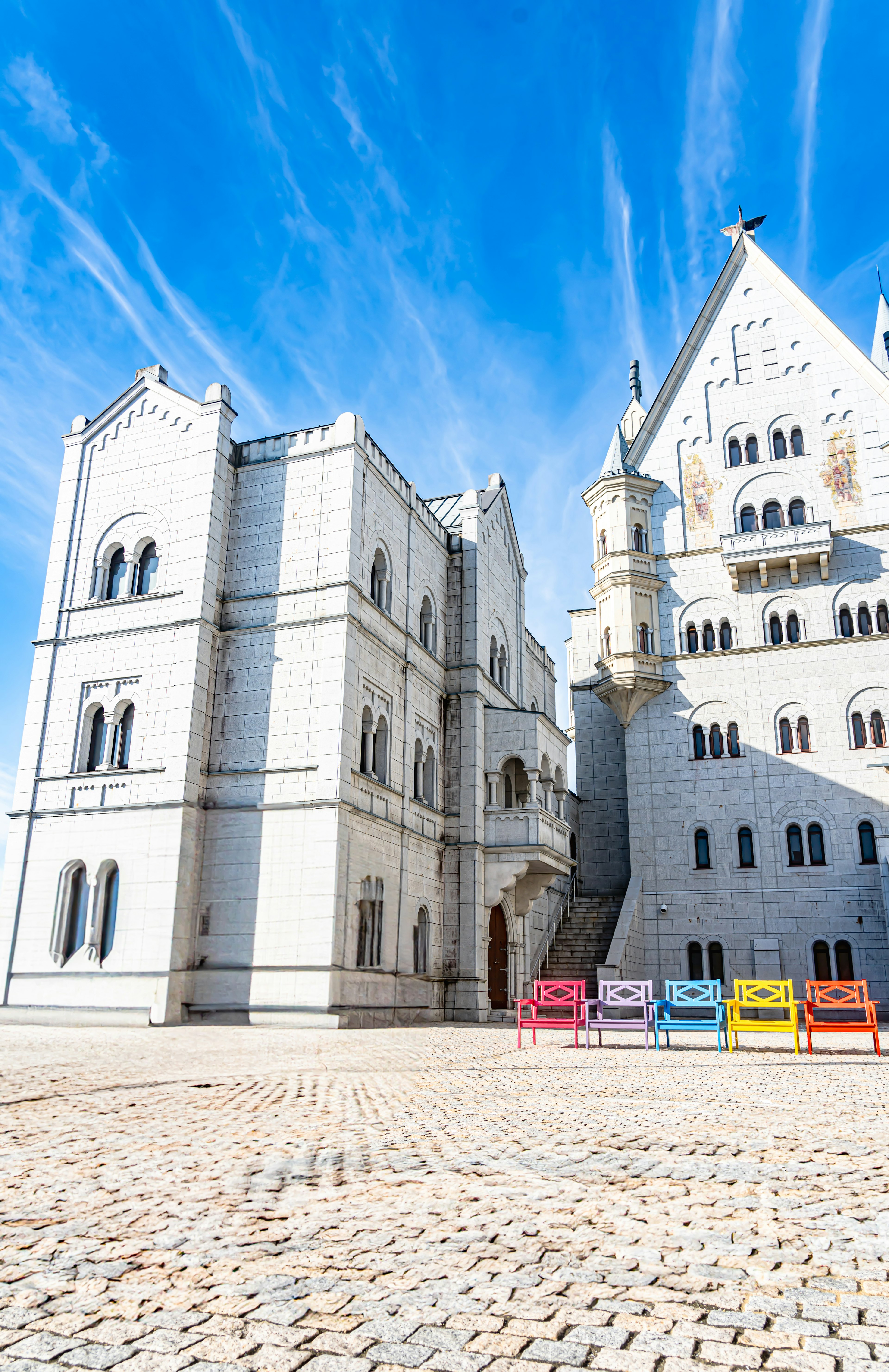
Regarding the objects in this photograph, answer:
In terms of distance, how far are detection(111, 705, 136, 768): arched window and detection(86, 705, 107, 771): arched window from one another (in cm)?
34

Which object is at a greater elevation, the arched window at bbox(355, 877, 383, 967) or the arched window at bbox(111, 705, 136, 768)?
the arched window at bbox(111, 705, 136, 768)

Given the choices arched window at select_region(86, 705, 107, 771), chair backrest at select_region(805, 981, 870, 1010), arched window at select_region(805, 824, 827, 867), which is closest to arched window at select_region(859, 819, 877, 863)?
arched window at select_region(805, 824, 827, 867)

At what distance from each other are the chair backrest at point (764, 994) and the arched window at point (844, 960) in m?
17.1

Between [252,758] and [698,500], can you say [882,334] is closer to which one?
[698,500]

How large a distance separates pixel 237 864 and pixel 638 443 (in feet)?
84.7

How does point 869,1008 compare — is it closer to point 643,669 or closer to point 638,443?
point 643,669

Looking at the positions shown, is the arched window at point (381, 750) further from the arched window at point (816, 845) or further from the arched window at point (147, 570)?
the arched window at point (816, 845)

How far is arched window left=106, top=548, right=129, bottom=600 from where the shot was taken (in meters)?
30.5

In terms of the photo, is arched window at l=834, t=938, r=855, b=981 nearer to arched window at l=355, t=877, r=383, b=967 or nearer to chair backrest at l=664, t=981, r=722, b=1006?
arched window at l=355, t=877, r=383, b=967

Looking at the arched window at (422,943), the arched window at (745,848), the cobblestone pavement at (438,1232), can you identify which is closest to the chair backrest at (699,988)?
the cobblestone pavement at (438,1232)

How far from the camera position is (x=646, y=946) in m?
36.3

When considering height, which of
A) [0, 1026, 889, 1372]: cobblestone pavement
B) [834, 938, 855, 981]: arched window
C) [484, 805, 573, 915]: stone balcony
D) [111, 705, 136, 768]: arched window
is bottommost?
[0, 1026, 889, 1372]: cobblestone pavement

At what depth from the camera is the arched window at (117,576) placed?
99.9 feet

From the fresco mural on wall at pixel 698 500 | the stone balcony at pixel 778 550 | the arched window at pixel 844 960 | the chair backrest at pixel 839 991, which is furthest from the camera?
the fresco mural on wall at pixel 698 500
